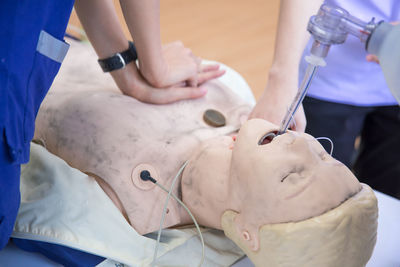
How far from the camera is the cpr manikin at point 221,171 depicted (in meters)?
0.94

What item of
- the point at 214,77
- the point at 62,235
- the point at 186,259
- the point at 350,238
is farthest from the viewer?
the point at 214,77

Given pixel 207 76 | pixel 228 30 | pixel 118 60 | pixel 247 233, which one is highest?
pixel 118 60

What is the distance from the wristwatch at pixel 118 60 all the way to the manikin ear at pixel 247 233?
1.79ft

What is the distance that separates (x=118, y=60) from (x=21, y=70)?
46 cm

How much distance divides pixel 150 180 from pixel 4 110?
43 centimetres

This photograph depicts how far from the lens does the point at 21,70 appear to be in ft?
2.74

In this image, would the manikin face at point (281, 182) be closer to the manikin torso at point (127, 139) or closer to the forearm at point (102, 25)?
the manikin torso at point (127, 139)

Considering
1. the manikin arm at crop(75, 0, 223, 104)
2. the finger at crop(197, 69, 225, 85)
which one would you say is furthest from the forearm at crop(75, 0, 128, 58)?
the finger at crop(197, 69, 225, 85)

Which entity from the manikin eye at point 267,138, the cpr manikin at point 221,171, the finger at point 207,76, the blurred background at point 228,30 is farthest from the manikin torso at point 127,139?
the blurred background at point 228,30

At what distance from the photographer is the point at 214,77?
4.91 ft

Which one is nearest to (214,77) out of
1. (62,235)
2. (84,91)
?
(84,91)

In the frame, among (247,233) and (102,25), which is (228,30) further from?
(247,233)

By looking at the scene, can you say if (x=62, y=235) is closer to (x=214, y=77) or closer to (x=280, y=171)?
(x=280, y=171)

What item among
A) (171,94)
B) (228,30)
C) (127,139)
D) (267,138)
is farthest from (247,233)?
(228,30)
